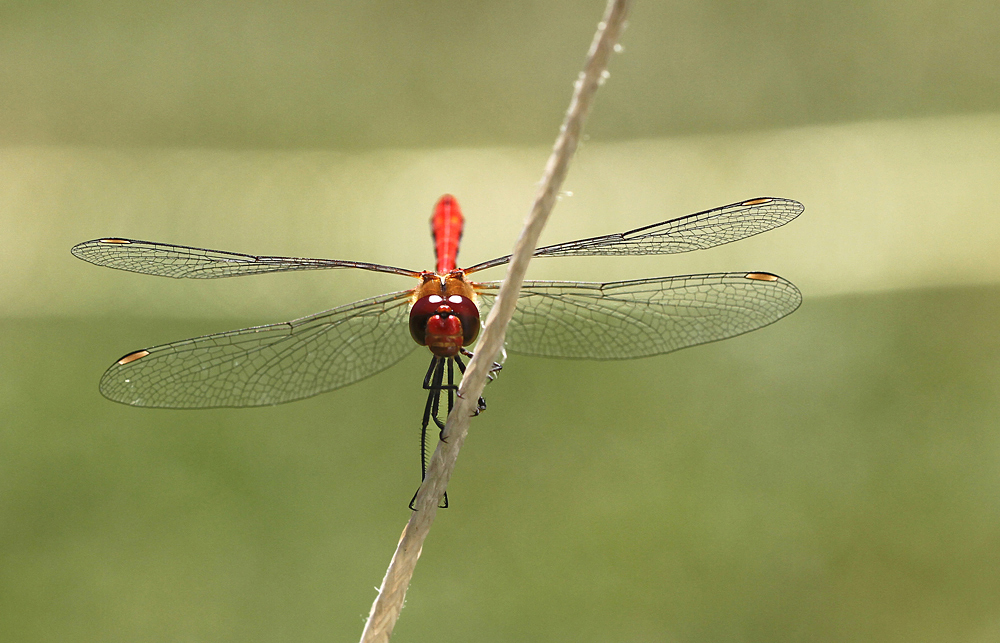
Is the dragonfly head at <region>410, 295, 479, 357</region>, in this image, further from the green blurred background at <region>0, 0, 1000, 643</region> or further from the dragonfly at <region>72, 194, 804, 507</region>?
the green blurred background at <region>0, 0, 1000, 643</region>

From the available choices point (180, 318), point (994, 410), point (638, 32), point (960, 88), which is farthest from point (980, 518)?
point (180, 318)

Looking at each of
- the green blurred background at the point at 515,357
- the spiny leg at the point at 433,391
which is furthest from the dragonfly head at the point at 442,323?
the green blurred background at the point at 515,357

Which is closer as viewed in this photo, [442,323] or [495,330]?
[495,330]

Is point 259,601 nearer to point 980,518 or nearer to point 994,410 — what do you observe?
point 980,518

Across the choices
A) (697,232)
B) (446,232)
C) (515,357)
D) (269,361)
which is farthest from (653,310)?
(515,357)

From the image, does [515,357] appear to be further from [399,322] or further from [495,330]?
[495,330]
